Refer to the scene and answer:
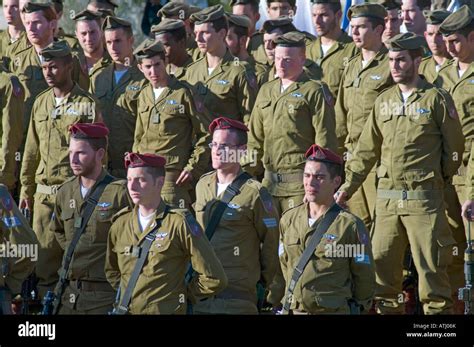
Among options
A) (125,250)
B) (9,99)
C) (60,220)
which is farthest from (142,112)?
(125,250)

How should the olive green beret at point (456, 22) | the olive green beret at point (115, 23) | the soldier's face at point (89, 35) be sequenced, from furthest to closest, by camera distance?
the soldier's face at point (89, 35), the olive green beret at point (115, 23), the olive green beret at point (456, 22)

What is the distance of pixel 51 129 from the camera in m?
18.0

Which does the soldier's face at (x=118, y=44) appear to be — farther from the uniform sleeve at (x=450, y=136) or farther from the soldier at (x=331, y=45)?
the uniform sleeve at (x=450, y=136)

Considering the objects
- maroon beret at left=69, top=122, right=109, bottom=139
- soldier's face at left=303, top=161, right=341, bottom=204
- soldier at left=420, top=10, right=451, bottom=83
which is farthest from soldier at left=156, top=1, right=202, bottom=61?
soldier's face at left=303, top=161, right=341, bottom=204

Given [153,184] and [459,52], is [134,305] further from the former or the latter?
[459,52]

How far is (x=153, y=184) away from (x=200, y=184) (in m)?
1.17

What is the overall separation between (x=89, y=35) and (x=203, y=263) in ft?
19.6

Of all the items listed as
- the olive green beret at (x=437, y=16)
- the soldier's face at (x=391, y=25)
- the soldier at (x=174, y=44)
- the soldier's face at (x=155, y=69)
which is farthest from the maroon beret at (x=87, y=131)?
the soldier's face at (x=391, y=25)

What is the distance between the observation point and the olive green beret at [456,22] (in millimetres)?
17641

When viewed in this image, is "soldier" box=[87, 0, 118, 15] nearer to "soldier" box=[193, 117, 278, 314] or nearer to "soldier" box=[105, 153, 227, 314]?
"soldier" box=[193, 117, 278, 314]

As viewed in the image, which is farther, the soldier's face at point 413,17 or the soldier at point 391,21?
the soldier's face at point 413,17

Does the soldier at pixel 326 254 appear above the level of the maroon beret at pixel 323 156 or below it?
A: below

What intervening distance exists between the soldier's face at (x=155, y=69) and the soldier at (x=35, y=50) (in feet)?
3.92

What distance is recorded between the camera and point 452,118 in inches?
658
